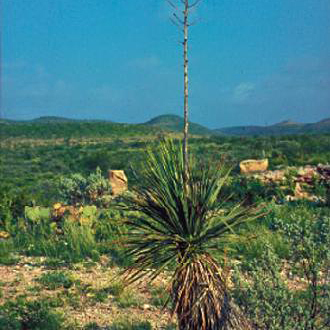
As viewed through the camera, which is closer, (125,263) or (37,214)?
(125,263)

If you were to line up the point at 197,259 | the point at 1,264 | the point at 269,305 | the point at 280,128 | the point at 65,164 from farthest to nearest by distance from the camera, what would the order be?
1. the point at 280,128
2. the point at 65,164
3. the point at 1,264
4. the point at 269,305
5. the point at 197,259

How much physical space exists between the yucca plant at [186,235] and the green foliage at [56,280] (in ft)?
11.3

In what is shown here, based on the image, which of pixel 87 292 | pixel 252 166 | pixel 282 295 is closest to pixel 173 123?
pixel 252 166

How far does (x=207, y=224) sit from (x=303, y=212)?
6.62m

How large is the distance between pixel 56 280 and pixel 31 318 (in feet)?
5.11

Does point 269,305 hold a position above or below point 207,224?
below

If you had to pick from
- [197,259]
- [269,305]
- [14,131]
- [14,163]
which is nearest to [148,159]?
[197,259]

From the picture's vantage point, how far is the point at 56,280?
287 inches

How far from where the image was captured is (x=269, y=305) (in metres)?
4.25

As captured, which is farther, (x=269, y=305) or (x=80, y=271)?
(x=80, y=271)

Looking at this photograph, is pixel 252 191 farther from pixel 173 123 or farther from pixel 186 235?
pixel 173 123

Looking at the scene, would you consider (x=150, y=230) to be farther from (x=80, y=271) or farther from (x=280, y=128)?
(x=280, y=128)

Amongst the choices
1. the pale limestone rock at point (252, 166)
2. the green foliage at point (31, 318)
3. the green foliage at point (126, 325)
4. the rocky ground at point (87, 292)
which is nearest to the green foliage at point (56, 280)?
the rocky ground at point (87, 292)

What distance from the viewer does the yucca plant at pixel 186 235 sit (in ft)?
12.9
